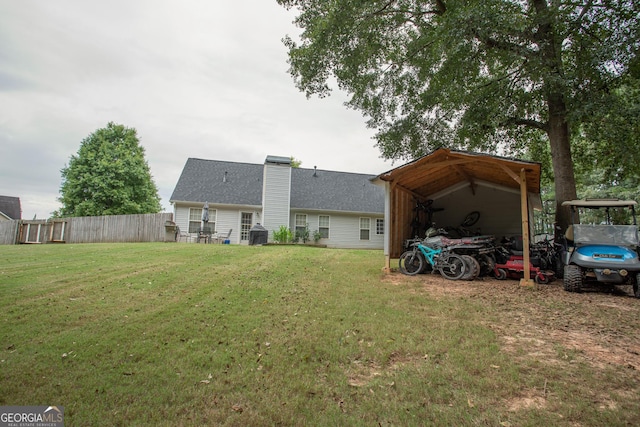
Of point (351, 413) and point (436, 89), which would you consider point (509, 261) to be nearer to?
point (436, 89)

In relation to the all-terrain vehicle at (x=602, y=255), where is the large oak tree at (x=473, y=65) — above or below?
above

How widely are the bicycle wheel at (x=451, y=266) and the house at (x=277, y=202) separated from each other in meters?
11.3

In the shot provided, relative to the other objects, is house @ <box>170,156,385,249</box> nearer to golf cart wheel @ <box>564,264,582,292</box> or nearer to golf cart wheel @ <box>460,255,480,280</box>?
golf cart wheel @ <box>460,255,480,280</box>

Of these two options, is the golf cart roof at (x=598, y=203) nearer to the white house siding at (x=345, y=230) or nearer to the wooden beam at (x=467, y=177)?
the wooden beam at (x=467, y=177)

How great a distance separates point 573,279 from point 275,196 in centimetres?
1401

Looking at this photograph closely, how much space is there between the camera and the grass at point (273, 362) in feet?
7.49

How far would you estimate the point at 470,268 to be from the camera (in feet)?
24.5

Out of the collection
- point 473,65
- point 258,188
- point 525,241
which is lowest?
point 525,241

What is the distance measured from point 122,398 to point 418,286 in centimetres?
547

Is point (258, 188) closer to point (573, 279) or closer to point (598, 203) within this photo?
point (598, 203)

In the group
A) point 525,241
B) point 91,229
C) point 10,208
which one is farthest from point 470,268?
point 10,208

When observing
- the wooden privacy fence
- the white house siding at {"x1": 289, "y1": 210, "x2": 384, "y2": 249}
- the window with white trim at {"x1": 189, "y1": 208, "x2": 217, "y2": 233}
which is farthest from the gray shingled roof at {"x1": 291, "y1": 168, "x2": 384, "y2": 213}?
the wooden privacy fence

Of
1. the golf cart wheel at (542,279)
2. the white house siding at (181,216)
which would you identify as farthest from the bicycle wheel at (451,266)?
the white house siding at (181,216)

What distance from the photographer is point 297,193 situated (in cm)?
1961
